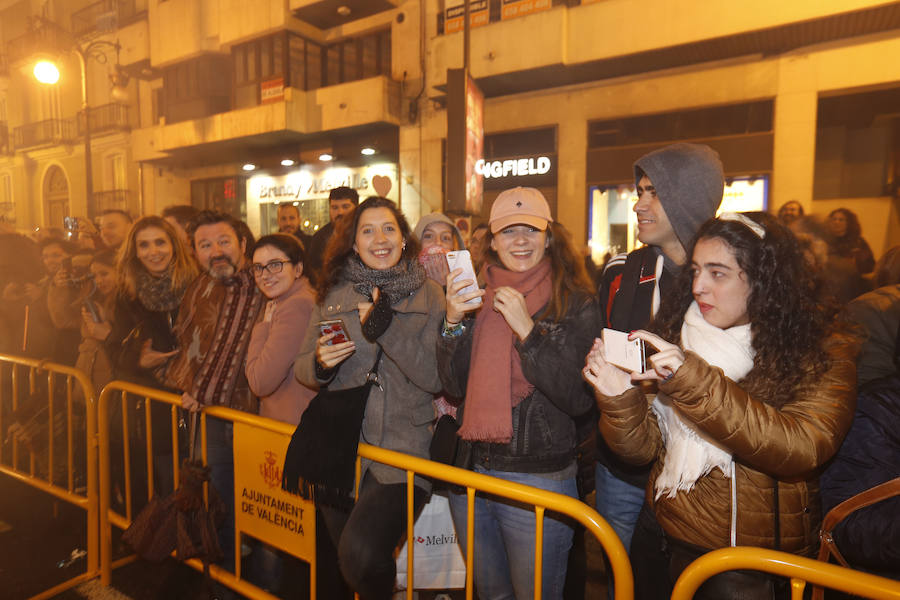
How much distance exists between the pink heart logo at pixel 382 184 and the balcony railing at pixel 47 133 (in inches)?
773

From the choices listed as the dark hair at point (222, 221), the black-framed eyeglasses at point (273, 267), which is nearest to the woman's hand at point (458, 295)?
the black-framed eyeglasses at point (273, 267)

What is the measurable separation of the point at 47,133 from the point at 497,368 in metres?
32.9

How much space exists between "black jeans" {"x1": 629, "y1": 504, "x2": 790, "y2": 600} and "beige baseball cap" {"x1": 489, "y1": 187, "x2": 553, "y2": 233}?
1387 millimetres

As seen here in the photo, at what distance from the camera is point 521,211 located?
2.45 metres

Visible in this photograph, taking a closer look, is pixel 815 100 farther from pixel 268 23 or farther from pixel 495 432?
pixel 268 23

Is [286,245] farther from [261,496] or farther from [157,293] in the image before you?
[261,496]

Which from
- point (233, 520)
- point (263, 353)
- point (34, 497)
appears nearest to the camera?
point (263, 353)

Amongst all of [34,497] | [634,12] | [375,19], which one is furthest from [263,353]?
[375,19]

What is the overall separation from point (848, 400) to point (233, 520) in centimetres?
332

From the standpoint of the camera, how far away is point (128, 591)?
3.40m

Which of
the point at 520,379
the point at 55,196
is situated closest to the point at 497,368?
the point at 520,379

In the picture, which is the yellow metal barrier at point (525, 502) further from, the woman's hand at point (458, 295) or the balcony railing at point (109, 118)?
the balcony railing at point (109, 118)

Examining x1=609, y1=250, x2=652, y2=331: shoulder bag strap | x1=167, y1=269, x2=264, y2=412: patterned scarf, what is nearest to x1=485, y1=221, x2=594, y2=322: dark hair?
x1=609, y1=250, x2=652, y2=331: shoulder bag strap

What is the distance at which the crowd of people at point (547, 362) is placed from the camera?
68.9 inches
